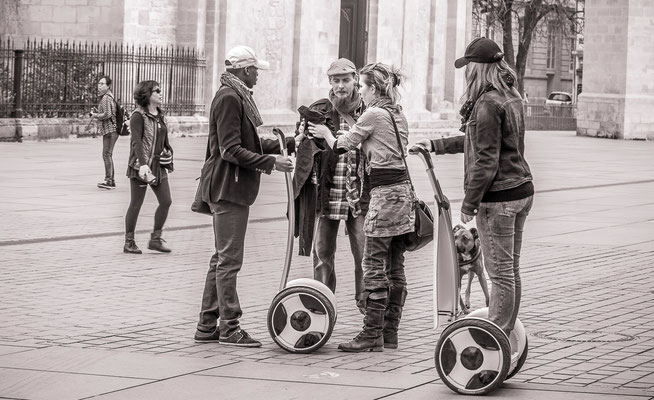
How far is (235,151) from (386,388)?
6.48ft

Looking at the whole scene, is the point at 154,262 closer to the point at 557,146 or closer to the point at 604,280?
the point at 604,280

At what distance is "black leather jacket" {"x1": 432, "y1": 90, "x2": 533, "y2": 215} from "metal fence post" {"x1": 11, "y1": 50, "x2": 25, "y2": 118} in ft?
70.4

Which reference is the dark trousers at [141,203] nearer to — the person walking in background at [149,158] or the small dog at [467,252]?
the person walking in background at [149,158]

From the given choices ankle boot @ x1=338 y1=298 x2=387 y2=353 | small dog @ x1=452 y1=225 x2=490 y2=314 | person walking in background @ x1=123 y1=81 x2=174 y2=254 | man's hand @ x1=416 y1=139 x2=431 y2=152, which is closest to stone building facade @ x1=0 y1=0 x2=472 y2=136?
person walking in background @ x1=123 y1=81 x2=174 y2=254

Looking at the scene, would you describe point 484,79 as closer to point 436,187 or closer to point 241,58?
point 436,187

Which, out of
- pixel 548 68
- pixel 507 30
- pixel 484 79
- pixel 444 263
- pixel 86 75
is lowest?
pixel 444 263

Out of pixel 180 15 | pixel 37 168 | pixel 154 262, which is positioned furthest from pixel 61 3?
pixel 154 262

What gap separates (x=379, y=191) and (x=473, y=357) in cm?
151

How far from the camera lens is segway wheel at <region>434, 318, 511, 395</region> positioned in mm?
7066

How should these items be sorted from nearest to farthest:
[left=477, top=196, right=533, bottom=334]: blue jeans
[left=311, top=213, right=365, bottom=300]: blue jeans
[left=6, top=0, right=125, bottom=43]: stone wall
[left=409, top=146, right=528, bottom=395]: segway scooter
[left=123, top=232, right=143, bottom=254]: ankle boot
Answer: [left=409, top=146, right=528, bottom=395]: segway scooter < [left=477, top=196, right=533, bottom=334]: blue jeans < [left=311, top=213, right=365, bottom=300]: blue jeans < [left=123, top=232, right=143, bottom=254]: ankle boot < [left=6, top=0, right=125, bottom=43]: stone wall

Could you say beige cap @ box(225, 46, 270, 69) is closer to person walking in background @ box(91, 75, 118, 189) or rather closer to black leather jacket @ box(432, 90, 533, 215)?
black leather jacket @ box(432, 90, 533, 215)

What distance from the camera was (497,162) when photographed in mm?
7254

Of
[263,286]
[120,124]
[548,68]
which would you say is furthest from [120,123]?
[548,68]

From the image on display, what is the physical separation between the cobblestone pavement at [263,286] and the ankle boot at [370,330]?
0.07m
